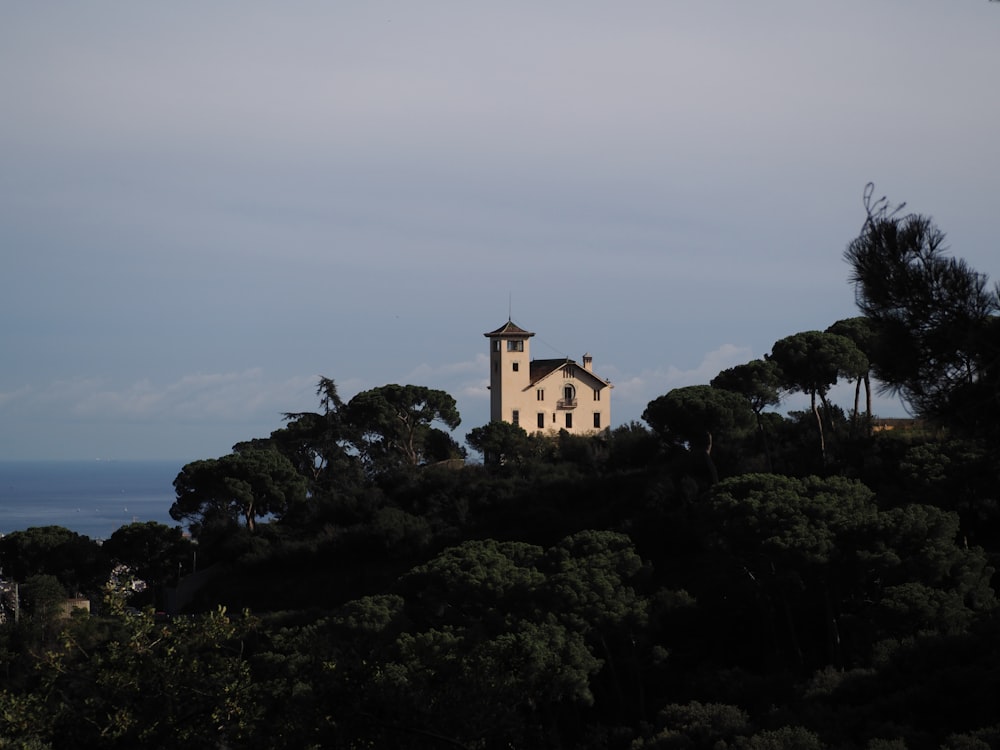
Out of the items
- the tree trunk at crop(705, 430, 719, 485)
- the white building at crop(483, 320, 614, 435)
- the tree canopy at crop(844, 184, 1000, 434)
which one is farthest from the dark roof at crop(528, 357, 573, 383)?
the tree canopy at crop(844, 184, 1000, 434)

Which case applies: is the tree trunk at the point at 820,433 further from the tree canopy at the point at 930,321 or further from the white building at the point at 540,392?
the tree canopy at the point at 930,321

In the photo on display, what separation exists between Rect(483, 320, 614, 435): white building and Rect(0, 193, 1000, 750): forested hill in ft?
8.93

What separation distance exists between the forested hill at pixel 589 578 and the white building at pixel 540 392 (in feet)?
8.93

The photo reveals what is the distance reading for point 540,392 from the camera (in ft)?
176

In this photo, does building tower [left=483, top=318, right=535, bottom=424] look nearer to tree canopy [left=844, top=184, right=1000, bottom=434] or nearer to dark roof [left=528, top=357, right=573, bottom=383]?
dark roof [left=528, top=357, right=573, bottom=383]

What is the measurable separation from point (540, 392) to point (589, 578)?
1089 inches

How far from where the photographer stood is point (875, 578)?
26.5 meters

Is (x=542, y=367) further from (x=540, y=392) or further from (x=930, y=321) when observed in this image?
(x=930, y=321)

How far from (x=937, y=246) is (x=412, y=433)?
142ft

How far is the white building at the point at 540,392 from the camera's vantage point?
53250mm

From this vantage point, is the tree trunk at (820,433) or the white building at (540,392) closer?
the tree trunk at (820,433)

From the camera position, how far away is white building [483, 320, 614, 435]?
53.2 metres

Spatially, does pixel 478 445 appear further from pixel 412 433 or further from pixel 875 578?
pixel 875 578

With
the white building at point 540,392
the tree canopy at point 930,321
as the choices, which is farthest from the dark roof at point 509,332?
the tree canopy at point 930,321
